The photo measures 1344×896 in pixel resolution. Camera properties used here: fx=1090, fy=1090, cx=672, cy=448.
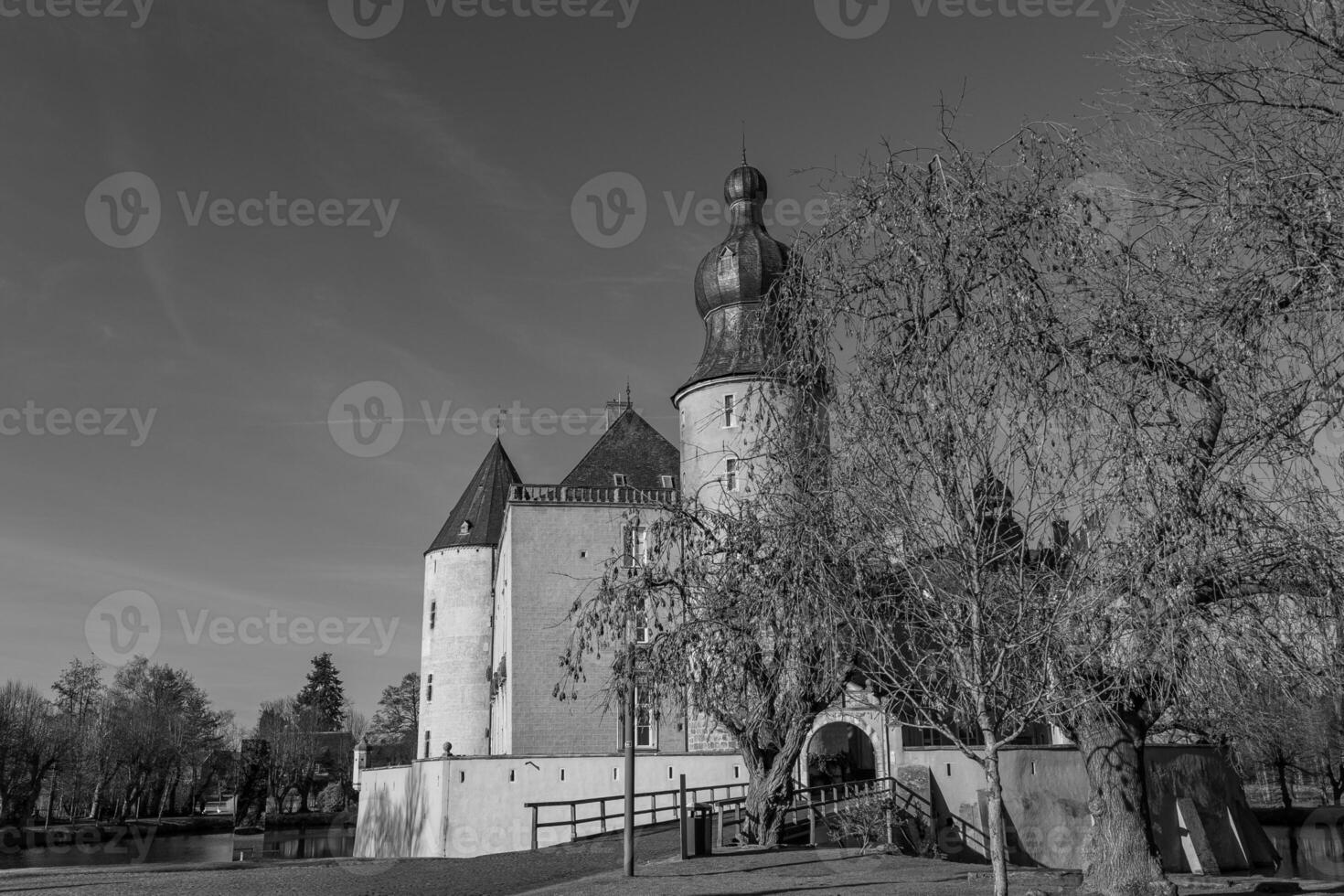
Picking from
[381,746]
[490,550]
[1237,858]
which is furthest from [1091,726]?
[381,746]

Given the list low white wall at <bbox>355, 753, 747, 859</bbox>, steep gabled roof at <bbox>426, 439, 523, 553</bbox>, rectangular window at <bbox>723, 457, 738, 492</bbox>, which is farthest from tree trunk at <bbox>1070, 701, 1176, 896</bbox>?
steep gabled roof at <bbox>426, 439, 523, 553</bbox>

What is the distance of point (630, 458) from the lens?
128ft

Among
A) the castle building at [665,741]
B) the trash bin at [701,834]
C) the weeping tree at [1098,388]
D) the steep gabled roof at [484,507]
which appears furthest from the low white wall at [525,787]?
the weeping tree at [1098,388]

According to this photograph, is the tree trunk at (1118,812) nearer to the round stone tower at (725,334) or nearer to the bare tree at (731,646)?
the bare tree at (731,646)

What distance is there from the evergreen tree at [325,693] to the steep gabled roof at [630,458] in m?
82.9

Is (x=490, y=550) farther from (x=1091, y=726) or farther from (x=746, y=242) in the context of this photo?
(x=1091, y=726)

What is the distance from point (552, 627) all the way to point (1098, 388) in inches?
1004

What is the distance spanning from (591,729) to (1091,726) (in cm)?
2145

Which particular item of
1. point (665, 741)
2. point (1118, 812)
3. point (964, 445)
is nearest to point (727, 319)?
point (665, 741)

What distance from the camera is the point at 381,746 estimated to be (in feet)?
275

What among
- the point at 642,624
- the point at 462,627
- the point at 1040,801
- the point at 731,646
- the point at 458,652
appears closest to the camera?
the point at 731,646

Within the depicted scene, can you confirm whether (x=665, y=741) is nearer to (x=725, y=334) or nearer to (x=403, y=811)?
(x=403, y=811)

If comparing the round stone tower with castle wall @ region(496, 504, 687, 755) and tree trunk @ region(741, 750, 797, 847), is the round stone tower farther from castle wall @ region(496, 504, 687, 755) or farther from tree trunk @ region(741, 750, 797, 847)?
tree trunk @ region(741, 750, 797, 847)

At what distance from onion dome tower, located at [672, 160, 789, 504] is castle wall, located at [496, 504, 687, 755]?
13.7 ft
